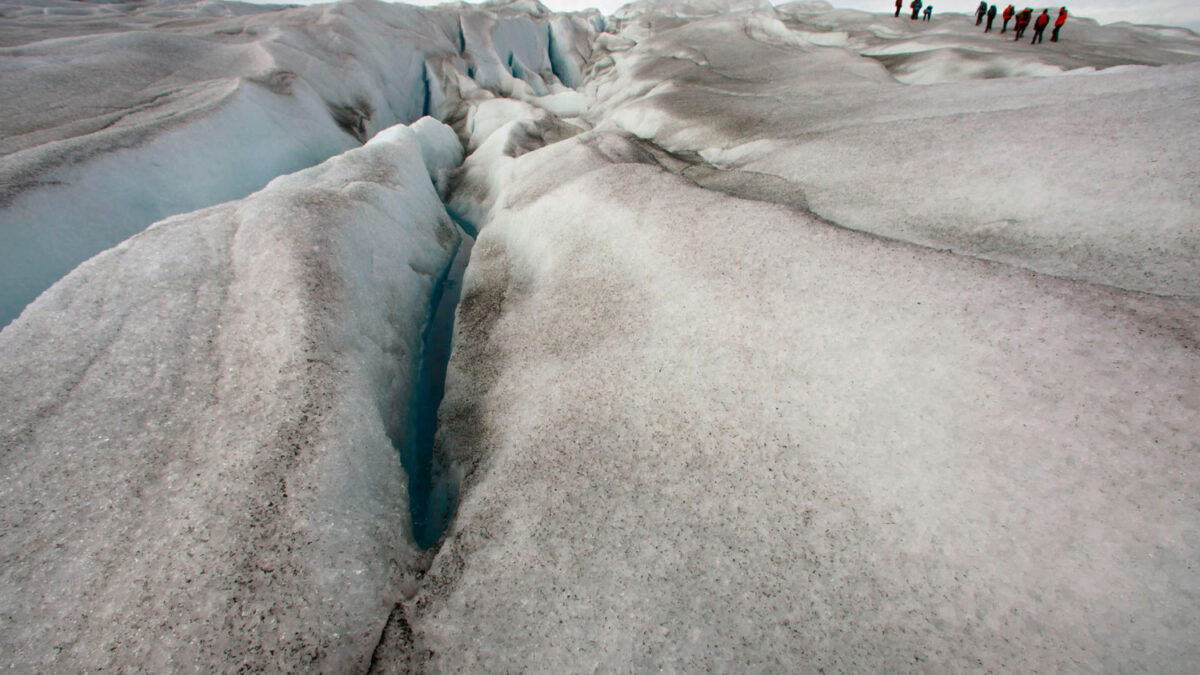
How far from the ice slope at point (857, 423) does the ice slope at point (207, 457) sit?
1.82 feet

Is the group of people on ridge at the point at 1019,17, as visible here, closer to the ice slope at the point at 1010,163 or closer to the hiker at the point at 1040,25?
the hiker at the point at 1040,25

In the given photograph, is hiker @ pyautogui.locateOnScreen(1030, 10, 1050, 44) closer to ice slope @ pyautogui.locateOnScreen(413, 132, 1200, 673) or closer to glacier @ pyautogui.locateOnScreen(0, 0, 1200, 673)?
glacier @ pyautogui.locateOnScreen(0, 0, 1200, 673)

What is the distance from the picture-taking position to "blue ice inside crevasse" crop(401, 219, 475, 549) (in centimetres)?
318

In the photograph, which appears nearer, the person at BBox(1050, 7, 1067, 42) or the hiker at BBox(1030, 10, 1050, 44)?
the person at BBox(1050, 7, 1067, 42)

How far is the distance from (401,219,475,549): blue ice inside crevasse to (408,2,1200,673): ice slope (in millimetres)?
296

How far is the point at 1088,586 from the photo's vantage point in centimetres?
188

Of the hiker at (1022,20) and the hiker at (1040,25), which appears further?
the hiker at (1022,20)

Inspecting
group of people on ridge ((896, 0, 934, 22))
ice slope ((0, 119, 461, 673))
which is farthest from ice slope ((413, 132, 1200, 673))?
group of people on ridge ((896, 0, 934, 22))

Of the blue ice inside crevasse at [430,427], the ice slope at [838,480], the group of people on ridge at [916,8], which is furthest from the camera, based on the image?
the group of people on ridge at [916,8]

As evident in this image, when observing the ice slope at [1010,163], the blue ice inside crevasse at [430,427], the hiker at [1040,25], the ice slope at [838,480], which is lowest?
the blue ice inside crevasse at [430,427]

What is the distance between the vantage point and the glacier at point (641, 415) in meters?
2.02

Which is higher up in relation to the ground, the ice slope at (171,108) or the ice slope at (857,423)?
the ice slope at (171,108)

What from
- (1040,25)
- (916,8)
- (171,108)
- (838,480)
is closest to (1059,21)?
(1040,25)

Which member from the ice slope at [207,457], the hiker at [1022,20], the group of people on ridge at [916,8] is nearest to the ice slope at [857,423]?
the ice slope at [207,457]
